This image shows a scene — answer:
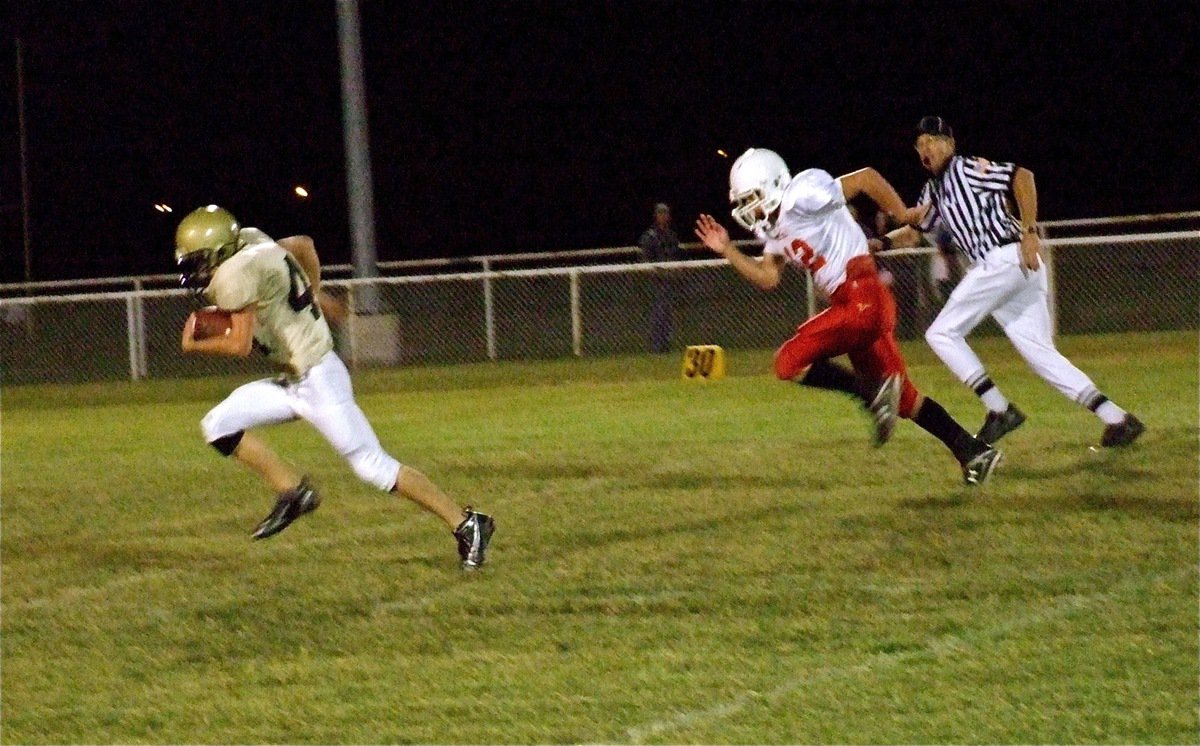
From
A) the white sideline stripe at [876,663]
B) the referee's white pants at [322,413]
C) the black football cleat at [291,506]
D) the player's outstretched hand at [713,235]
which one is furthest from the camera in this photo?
the player's outstretched hand at [713,235]

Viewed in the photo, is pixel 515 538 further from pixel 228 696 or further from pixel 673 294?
pixel 673 294

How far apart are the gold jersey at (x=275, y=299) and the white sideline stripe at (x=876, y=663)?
3110 mm

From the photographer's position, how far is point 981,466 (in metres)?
8.82

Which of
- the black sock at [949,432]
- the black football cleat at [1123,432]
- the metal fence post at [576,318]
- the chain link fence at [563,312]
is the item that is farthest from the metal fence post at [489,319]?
the black sock at [949,432]

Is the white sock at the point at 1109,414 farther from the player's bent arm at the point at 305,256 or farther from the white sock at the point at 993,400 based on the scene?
the player's bent arm at the point at 305,256

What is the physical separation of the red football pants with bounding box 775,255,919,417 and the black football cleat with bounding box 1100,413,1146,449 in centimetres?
167

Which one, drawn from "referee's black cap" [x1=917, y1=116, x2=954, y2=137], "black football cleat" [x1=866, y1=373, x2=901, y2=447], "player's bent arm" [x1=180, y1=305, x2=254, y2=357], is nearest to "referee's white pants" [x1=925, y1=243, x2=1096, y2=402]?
"referee's black cap" [x1=917, y1=116, x2=954, y2=137]

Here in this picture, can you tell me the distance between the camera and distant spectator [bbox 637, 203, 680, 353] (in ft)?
66.8

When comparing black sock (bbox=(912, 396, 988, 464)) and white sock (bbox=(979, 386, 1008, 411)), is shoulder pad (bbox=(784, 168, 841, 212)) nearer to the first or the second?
black sock (bbox=(912, 396, 988, 464))

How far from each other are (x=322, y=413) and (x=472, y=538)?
2.94 feet

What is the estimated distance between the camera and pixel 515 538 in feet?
28.1

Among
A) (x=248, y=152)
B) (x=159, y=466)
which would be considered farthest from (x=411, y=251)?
(x=159, y=466)

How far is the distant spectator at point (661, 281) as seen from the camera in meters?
20.4

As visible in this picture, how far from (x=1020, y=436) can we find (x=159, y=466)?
6.22 m
